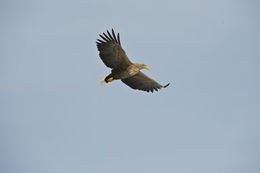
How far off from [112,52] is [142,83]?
2277 millimetres

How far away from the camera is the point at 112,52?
19672 millimetres

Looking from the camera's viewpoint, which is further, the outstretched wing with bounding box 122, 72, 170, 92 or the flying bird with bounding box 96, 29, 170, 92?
the outstretched wing with bounding box 122, 72, 170, 92

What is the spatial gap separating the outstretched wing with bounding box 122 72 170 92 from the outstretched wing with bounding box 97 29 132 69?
123 cm

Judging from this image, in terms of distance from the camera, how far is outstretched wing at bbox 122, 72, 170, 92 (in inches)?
835

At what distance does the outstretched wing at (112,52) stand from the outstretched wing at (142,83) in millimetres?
1233

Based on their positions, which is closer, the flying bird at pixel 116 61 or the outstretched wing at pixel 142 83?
the flying bird at pixel 116 61

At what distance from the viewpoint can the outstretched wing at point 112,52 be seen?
1948 cm

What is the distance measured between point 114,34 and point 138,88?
9.24 ft

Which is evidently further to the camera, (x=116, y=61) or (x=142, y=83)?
(x=142, y=83)

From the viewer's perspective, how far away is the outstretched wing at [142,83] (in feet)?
69.6

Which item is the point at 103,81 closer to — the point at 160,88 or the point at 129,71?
the point at 129,71

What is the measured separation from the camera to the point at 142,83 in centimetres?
2144

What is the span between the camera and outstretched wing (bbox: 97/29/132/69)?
767 inches

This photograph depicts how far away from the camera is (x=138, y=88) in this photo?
70.4 feet
